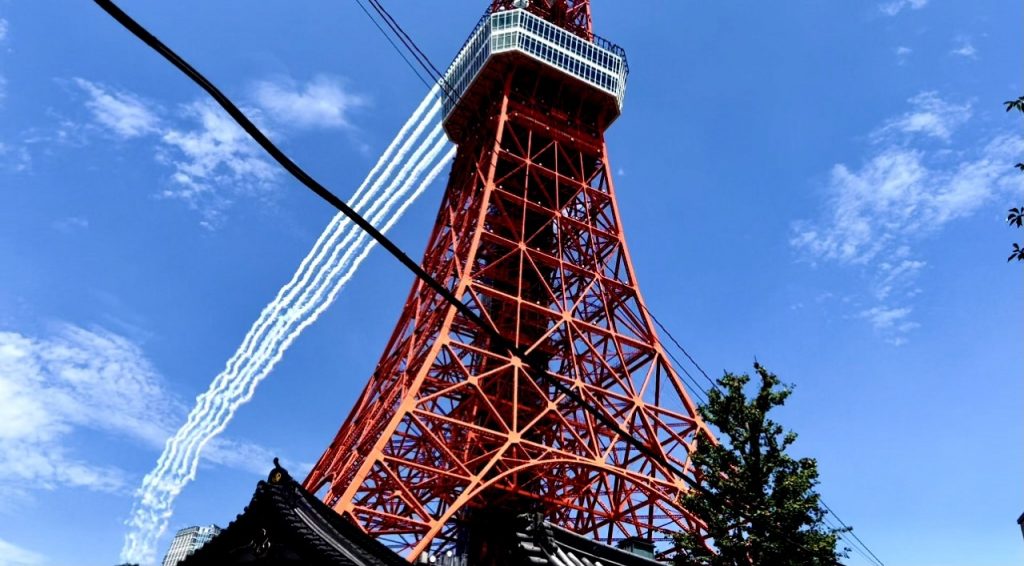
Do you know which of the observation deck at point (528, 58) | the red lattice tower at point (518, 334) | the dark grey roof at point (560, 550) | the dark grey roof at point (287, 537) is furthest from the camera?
the observation deck at point (528, 58)

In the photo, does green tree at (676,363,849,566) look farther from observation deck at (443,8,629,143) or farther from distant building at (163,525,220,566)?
distant building at (163,525,220,566)

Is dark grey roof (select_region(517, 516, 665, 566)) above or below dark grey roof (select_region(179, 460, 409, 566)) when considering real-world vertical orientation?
above

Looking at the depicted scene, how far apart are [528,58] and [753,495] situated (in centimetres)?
1926

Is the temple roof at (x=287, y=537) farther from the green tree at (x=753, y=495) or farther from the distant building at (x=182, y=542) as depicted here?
the distant building at (x=182, y=542)

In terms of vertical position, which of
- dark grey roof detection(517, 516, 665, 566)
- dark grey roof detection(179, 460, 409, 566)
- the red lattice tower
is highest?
the red lattice tower

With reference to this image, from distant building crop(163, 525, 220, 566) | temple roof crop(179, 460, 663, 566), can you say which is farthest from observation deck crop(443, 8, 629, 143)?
distant building crop(163, 525, 220, 566)

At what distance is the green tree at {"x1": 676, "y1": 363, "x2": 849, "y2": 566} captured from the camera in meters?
12.1

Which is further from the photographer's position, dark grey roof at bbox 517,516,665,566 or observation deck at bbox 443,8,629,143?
observation deck at bbox 443,8,629,143

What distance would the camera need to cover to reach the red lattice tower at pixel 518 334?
19.4 metres

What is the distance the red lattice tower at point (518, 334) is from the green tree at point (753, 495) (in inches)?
189

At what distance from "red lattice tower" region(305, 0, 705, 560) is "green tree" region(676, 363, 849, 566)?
4807 millimetres

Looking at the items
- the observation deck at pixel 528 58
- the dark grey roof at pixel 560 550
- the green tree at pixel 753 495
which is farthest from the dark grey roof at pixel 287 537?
the observation deck at pixel 528 58

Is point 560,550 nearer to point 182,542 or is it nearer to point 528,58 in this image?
point 528,58

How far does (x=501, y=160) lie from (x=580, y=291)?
6027mm
